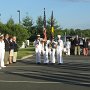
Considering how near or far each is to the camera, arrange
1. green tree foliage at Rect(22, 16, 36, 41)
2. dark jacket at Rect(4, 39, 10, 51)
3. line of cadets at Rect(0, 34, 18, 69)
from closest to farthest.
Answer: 1. dark jacket at Rect(4, 39, 10, 51)
2. line of cadets at Rect(0, 34, 18, 69)
3. green tree foliage at Rect(22, 16, 36, 41)

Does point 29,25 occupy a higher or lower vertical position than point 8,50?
higher

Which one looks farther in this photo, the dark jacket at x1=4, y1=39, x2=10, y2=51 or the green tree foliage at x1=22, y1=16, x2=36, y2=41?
the green tree foliage at x1=22, y1=16, x2=36, y2=41

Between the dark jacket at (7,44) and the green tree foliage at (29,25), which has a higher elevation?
the green tree foliage at (29,25)

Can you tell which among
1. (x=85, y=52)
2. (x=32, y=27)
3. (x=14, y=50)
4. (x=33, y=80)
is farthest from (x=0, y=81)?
(x=32, y=27)

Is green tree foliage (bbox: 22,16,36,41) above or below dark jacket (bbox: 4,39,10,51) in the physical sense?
above

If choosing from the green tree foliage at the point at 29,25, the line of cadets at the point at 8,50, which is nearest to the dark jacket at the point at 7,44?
the line of cadets at the point at 8,50

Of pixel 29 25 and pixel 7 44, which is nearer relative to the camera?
pixel 7 44

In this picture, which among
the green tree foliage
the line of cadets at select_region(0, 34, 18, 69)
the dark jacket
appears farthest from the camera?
the green tree foliage

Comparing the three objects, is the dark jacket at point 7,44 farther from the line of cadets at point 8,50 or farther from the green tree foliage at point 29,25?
the green tree foliage at point 29,25

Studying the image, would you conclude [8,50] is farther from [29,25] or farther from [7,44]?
[29,25]

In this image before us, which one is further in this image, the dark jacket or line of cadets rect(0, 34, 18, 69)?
line of cadets rect(0, 34, 18, 69)

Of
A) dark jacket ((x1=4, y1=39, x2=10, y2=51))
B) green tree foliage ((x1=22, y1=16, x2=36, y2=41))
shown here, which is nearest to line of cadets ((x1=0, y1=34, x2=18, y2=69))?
dark jacket ((x1=4, y1=39, x2=10, y2=51))

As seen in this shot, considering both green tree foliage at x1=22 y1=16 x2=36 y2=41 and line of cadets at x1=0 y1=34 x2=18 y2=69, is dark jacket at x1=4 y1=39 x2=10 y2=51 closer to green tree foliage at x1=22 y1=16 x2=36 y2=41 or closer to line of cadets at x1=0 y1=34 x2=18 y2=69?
line of cadets at x1=0 y1=34 x2=18 y2=69

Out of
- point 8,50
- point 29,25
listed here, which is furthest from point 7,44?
point 29,25
